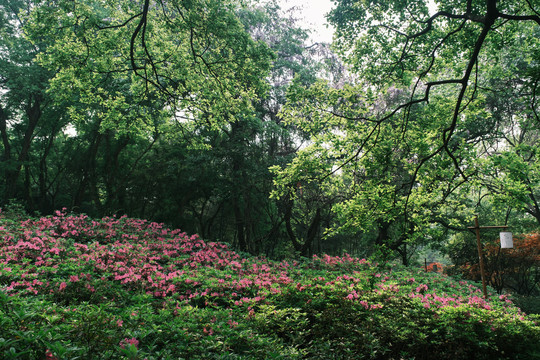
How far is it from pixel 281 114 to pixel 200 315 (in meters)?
3.26

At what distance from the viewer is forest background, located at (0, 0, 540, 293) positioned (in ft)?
15.9

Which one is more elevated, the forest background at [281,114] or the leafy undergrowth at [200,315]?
the forest background at [281,114]

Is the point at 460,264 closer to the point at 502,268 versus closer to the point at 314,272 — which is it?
the point at 502,268

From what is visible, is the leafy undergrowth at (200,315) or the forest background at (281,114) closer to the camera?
the leafy undergrowth at (200,315)

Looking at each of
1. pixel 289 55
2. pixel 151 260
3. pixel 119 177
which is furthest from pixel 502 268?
pixel 119 177

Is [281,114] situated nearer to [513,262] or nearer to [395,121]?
[395,121]

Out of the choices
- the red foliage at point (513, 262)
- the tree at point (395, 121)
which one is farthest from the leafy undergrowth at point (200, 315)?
the red foliage at point (513, 262)

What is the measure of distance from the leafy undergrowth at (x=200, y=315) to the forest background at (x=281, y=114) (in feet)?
3.66

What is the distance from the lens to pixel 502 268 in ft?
48.3

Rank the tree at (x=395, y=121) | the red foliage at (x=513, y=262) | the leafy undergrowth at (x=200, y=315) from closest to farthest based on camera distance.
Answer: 1. the leafy undergrowth at (x=200, y=315)
2. the tree at (x=395, y=121)
3. the red foliage at (x=513, y=262)

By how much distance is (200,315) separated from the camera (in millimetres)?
Result: 3330

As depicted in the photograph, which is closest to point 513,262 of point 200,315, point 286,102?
point 286,102

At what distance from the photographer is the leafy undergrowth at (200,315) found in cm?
230

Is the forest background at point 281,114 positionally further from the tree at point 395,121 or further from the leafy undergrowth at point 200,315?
the leafy undergrowth at point 200,315
